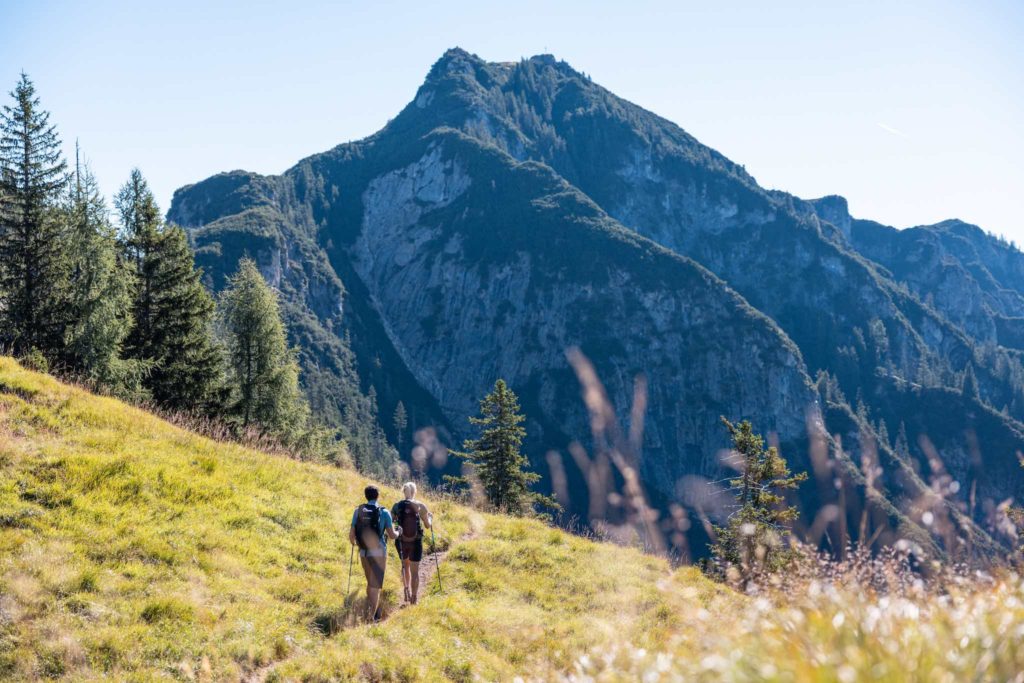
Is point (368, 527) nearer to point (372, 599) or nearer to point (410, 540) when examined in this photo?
point (410, 540)

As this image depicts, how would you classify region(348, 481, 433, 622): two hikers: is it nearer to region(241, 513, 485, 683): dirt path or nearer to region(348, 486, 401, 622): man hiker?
region(348, 486, 401, 622): man hiker

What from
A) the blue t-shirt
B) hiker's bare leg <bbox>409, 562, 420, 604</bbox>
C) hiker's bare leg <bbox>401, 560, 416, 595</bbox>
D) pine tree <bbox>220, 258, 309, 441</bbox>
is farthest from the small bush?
pine tree <bbox>220, 258, 309, 441</bbox>

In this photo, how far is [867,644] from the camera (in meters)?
2.41

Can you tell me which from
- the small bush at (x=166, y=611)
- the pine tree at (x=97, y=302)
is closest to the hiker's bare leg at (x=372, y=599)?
the small bush at (x=166, y=611)

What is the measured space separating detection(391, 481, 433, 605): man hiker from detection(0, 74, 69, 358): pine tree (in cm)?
2228

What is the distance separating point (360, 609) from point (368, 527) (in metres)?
1.37

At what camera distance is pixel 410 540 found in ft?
36.8

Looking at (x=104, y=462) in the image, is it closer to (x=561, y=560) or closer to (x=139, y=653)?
(x=139, y=653)

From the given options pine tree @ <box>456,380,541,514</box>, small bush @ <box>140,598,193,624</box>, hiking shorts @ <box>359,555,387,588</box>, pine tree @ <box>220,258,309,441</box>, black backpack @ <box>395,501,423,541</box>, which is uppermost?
pine tree @ <box>220,258,309,441</box>

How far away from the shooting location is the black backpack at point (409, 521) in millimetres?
11273

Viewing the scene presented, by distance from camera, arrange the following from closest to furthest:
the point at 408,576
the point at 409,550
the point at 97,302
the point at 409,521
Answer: the point at 408,576
the point at 409,550
the point at 409,521
the point at 97,302

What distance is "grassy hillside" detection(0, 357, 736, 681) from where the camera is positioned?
7.50 m

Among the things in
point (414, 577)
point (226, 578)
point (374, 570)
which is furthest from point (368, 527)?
point (226, 578)

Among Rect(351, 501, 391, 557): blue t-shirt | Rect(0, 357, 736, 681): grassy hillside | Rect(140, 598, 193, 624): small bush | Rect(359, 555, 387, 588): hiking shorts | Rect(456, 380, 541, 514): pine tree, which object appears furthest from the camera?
Rect(456, 380, 541, 514): pine tree
